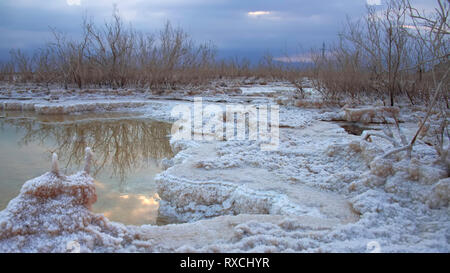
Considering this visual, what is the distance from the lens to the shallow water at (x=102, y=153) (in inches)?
151

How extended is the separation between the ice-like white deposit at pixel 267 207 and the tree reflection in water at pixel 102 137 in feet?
4.90

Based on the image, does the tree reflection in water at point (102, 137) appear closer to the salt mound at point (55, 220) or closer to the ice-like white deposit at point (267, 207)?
the ice-like white deposit at point (267, 207)

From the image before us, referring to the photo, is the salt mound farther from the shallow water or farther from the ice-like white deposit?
the shallow water

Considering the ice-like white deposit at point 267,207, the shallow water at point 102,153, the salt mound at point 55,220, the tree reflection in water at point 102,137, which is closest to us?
the salt mound at point 55,220

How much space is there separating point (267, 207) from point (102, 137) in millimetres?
5274

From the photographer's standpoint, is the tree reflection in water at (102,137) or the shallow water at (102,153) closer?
the shallow water at (102,153)

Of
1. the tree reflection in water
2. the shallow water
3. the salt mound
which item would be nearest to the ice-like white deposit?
the salt mound

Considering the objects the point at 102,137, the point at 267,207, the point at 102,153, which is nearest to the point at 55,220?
the point at 267,207

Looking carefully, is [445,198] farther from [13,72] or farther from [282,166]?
[13,72]

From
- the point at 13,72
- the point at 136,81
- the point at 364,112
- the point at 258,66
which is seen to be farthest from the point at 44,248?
the point at 258,66

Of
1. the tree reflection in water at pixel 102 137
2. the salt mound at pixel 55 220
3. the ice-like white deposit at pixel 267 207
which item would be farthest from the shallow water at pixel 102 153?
the salt mound at pixel 55 220

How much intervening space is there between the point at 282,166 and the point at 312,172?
379 millimetres

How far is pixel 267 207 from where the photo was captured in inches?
124
